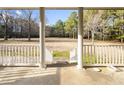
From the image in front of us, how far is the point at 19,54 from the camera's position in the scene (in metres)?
11.4

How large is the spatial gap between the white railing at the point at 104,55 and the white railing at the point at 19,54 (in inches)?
77.4

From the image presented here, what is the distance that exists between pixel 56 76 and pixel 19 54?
333 centimetres

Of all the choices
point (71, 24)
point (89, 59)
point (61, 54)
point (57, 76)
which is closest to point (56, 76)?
point (57, 76)

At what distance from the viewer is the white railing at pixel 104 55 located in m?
10.8

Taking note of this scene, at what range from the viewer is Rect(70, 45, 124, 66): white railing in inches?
424

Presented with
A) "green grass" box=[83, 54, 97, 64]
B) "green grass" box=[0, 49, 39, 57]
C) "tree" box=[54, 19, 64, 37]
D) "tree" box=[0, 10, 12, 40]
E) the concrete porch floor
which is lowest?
the concrete porch floor

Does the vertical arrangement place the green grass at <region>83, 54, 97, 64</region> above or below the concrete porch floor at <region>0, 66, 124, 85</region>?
above

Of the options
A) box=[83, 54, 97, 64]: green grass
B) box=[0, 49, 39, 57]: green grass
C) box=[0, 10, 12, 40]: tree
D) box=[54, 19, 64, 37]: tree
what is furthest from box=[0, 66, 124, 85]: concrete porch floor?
box=[54, 19, 64, 37]: tree

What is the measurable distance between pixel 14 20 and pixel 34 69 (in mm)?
3837

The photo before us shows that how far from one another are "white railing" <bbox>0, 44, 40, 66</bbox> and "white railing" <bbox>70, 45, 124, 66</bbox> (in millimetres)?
1967

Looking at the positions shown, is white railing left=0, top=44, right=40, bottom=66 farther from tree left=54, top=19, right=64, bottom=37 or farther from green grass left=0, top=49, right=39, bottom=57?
tree left=54, top=19, right=64, bottom=37

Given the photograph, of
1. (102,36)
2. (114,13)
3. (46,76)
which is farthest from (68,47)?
(46,76)

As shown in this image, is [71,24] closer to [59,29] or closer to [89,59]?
[59,29]
